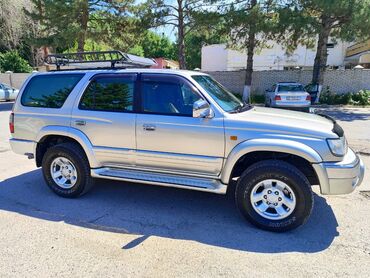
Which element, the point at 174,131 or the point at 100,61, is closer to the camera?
the point at 174,131

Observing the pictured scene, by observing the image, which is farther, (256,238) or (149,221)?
(149,221)

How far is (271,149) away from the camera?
3662 millimetres

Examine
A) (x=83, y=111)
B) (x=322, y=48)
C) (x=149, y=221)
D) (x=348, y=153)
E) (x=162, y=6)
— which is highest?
(x=162, y=6)

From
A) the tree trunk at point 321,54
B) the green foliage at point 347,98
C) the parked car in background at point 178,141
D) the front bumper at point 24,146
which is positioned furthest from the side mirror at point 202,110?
the green foliage at point 347,98

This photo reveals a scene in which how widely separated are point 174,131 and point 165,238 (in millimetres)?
1325

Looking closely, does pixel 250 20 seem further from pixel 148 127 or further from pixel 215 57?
pixel 215 57

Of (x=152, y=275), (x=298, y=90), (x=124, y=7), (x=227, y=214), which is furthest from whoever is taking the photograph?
(x=124, y=7)

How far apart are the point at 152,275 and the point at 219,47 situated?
37888mm

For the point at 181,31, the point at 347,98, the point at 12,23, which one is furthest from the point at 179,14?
the point at 12,23

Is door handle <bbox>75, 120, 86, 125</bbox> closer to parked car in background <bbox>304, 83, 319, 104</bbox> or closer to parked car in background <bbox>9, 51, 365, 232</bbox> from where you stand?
parked car in background <bbox>9, 51, 365, 232</bbox>

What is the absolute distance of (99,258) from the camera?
10.5ft

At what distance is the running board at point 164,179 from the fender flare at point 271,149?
0.29m

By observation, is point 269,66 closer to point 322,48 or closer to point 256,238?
point 322,48

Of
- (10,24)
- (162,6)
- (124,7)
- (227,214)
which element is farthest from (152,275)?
(10,24)
